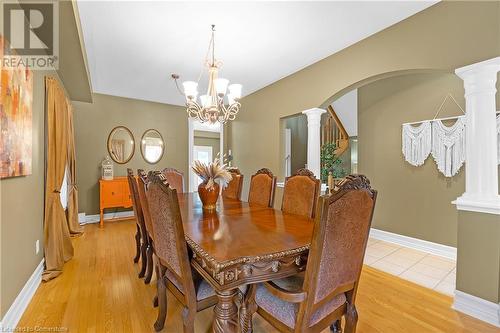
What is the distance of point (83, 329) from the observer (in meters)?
1.69

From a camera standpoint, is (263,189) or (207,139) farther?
(207,139)

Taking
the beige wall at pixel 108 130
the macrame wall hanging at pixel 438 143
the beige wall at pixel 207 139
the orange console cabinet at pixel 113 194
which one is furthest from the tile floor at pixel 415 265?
the beige wall at pixel 207 139

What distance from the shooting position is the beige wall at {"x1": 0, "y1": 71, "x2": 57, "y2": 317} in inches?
65.8

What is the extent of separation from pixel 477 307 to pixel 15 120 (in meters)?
3.87

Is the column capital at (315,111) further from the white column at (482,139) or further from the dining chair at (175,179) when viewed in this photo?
the dining chair at (175,179)

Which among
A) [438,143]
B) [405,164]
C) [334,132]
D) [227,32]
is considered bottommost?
[405,164]

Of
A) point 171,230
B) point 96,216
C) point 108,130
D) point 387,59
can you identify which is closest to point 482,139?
point 387,59

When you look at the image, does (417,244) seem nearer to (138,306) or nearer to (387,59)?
(387,59)

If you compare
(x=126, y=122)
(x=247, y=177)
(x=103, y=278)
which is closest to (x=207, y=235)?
(x=103, y=278)

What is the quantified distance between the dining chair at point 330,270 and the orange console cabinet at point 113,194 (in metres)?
4.15

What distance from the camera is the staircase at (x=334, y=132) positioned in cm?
535

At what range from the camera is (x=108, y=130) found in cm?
491

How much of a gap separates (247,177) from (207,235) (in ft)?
11.5

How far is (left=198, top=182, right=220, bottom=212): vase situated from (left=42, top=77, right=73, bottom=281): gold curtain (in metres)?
1.84
